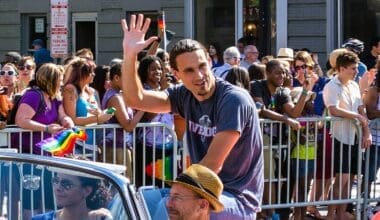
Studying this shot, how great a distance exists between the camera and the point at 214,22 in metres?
22.0

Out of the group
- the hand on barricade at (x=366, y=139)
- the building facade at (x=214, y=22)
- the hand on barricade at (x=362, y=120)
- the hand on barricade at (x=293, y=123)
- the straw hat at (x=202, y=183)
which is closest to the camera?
the straw hat at (x=202, y=183)

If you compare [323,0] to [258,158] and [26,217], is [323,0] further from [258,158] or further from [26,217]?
[26,217]

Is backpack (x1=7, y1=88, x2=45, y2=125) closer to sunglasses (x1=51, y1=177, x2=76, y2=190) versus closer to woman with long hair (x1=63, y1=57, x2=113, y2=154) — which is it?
woman with long hair (x1=63, y1=57, x2=113, y2=154)

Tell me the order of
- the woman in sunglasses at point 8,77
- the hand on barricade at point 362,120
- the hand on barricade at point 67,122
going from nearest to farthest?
the hand on barricade at point 67,122, the hand on barricade at point 362,120, the woman in sunglasses at point 8,77

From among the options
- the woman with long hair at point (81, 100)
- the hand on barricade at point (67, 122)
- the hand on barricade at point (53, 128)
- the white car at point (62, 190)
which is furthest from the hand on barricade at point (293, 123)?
the white car at point (62, 190)

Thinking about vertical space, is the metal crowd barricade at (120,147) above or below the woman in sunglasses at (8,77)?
below

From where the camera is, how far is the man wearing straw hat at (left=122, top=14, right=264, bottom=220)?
4820 mm

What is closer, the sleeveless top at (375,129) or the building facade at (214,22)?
the sleeveless top at (375,129)

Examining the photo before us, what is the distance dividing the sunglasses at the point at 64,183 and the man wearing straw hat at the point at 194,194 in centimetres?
45

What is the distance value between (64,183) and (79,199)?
10 centimetres

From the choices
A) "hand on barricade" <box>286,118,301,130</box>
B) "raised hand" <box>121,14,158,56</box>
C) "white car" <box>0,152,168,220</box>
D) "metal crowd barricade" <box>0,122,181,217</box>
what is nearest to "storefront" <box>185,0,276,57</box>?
"hand on barricade" <box>286,118,301,130</box>

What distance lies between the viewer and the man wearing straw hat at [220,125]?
482 cm

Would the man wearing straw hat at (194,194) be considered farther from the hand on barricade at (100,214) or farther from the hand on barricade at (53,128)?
the hand on barricade at (53,128)

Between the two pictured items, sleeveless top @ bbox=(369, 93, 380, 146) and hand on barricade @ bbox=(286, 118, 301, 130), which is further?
sleeveless top @ bbox=(369, 93, 380, 146)
